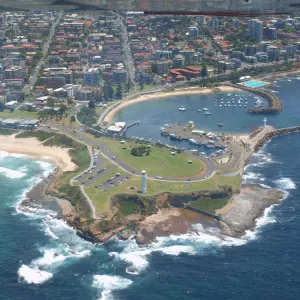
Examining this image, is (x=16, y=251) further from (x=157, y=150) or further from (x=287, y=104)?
(x=287, y=104)

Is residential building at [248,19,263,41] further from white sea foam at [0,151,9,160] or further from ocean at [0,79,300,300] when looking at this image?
ocean at [0,79,300,300]

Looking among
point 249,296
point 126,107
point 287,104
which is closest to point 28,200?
point 249,296

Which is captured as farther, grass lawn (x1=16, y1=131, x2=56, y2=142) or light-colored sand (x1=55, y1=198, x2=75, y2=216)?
grass lawn (x1=16, y1=131, x2=56, y2=142)

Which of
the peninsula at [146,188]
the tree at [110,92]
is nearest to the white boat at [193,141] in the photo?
the peninsula at [146,188]

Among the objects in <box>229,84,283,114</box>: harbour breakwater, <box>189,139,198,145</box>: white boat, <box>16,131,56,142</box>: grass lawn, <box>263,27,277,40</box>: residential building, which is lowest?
<box>229,84,283,114</box>: harbour breakwater

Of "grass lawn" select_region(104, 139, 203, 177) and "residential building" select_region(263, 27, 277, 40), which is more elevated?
Result: "residential building" select_region(263, 27, 277, 40)

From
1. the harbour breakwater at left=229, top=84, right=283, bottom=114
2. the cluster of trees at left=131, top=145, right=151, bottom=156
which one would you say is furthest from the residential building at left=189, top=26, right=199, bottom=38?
the cluster of trees at left=131, top=145, right=151, bottom=156

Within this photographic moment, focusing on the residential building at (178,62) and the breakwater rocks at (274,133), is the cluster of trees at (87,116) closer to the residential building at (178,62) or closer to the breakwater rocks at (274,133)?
the breakwater rocks at (274,133)
